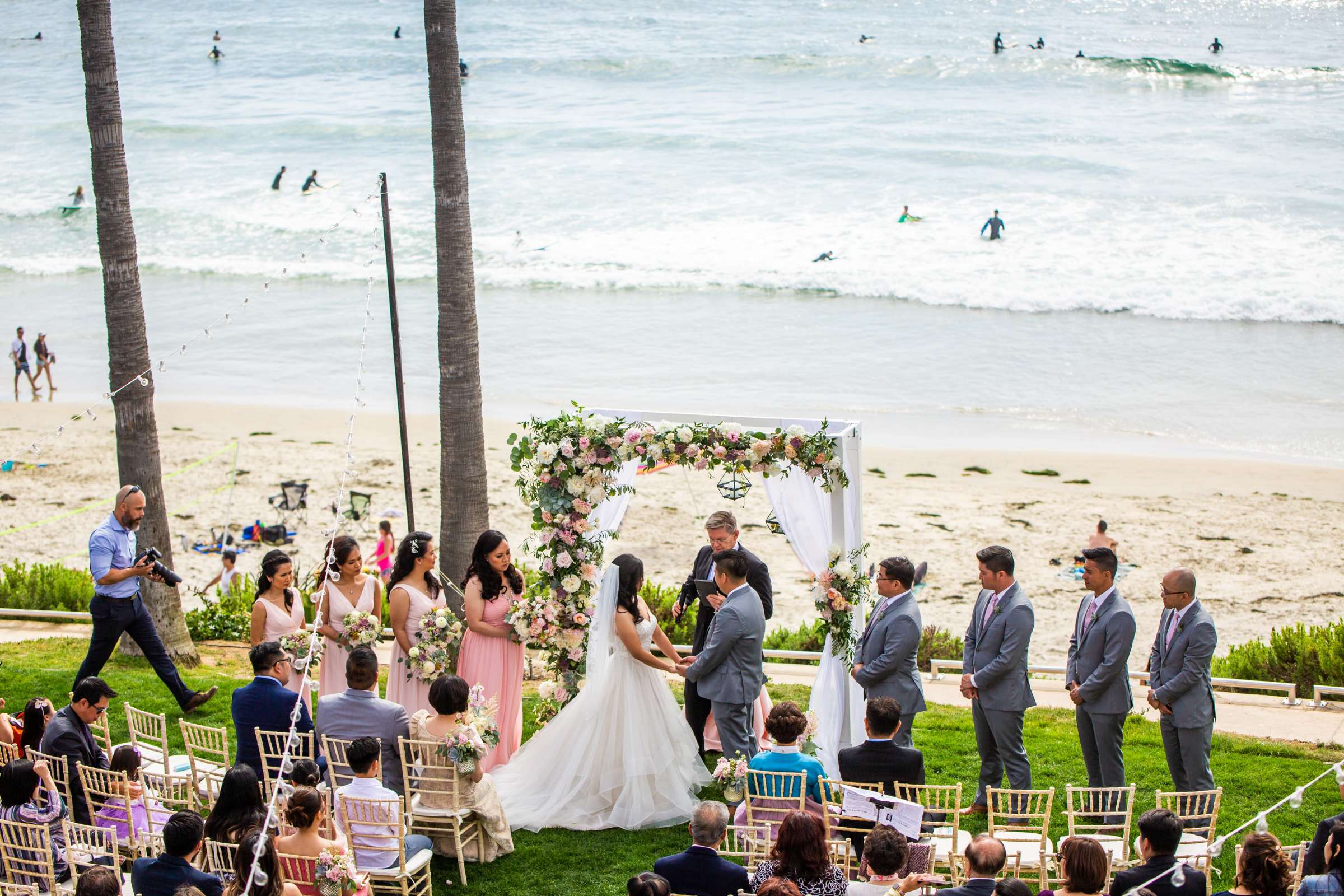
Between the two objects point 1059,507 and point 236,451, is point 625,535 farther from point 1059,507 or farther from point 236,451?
point 236,451

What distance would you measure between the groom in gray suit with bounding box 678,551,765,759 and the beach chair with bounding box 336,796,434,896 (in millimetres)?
2463

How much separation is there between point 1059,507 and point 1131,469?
2.38 metres

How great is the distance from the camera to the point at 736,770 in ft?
29.7

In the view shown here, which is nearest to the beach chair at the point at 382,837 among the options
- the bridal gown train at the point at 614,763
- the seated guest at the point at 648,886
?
the bridal gown train at the point at 614,763

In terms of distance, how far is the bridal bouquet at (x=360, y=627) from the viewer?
988 centimetres

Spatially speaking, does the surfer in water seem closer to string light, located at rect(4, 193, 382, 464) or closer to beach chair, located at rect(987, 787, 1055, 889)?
string light, located at rect(4, 193, 382, 464)

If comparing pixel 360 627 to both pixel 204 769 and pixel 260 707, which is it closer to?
pixel 260 707

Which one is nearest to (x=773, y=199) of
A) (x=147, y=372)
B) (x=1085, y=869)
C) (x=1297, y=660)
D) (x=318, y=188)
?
(x=318, y=188)

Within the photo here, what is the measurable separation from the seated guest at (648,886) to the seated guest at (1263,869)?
97.3 inches

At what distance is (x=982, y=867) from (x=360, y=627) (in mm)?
5381

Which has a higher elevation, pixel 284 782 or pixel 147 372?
pixel 147 372

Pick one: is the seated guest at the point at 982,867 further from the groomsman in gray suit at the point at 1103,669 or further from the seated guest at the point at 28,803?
the seated guest at the point at 28,803

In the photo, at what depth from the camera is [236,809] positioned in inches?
274

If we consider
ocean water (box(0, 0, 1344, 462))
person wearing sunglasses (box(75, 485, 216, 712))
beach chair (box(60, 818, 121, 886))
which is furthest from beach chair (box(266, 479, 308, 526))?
beach chair (box(60, 818, 121, 886))
